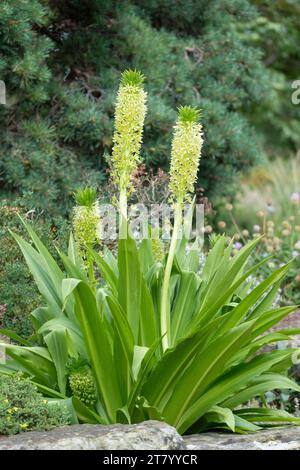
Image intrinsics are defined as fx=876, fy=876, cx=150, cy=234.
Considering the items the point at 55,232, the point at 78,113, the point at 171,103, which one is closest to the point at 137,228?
the point at 55,232

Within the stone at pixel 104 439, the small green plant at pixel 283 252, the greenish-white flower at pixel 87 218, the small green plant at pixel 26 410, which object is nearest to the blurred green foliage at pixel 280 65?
the small green plant at pixel 283 252

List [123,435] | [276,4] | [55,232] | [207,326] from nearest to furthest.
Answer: [123,435]
[207,326]
[55,232]
[276,4]

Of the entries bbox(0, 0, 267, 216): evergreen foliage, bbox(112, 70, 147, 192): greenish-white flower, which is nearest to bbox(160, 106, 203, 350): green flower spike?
bbox(112, 70, 147, 192): greenish-white flower

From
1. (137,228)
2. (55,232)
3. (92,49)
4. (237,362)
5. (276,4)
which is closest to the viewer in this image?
(237,362)

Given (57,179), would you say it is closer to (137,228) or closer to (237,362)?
(137,228)

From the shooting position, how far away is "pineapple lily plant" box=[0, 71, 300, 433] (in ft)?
15.1

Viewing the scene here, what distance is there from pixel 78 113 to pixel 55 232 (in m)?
Answer: 2.14

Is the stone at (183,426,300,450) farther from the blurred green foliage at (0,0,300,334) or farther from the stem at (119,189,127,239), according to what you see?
the blurred green foliage at (0,0,300,334)

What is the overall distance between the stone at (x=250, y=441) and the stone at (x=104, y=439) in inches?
11.9

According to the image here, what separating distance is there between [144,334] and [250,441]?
0.81 meters

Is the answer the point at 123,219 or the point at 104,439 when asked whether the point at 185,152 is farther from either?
the point at 104,439

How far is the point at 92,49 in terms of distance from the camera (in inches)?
356

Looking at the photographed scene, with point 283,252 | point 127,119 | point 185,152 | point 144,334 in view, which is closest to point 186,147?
point 185,152

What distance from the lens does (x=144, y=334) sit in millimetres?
4805
